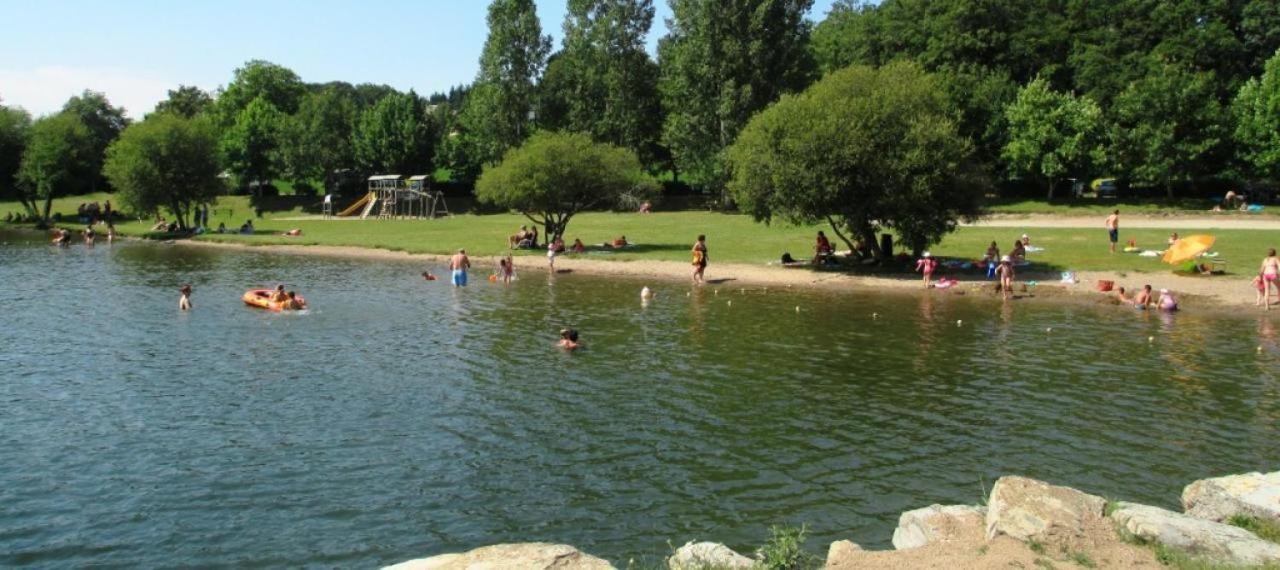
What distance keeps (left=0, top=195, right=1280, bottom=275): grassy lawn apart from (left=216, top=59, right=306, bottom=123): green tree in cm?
4011

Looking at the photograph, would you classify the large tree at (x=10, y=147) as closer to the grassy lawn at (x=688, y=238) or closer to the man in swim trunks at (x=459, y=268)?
the grassy lawn at (x=688, y=238)

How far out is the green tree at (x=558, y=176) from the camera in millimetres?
57344

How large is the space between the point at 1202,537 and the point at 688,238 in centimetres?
5476

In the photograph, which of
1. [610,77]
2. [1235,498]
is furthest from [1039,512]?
[610,77]

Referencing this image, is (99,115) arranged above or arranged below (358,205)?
above

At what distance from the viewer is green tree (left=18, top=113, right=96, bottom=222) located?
93.6 meters

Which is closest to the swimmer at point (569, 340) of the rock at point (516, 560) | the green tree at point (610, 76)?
the rock at point (516, 560)

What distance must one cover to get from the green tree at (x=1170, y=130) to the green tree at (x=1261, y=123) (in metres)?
2.02

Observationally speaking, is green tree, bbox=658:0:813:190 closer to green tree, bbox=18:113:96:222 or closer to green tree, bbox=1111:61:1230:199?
green tree, bbox=1111:61:1230:199

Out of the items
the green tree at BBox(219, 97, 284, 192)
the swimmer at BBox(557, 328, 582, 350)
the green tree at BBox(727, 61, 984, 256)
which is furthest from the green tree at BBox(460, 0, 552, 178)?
the swimmer at BBox(557, 328, 582, 350)

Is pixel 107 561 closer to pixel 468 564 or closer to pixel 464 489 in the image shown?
pixel 464 489

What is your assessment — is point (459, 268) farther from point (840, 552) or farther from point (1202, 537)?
point (1202, 537)

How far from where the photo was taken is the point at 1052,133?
78500 millimetres

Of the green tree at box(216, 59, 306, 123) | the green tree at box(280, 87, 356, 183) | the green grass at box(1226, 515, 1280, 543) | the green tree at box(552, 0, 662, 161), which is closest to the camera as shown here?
the green grass at box(1226, 515, 1280, 543)
